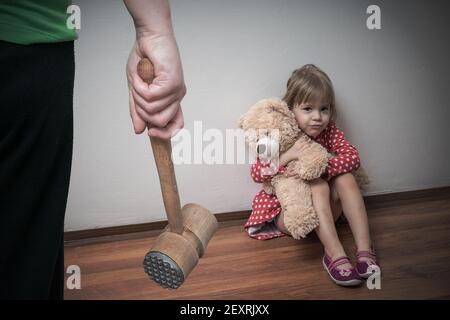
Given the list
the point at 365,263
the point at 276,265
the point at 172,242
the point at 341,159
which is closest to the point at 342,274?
the point at 365,263

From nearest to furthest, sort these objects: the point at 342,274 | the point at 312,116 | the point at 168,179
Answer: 1. the point at 168,179
2. the point at 342,274
3. the point at 312,116

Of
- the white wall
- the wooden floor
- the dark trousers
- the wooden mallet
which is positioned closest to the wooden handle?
the wooden mallet

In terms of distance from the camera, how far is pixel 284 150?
179 centimetres

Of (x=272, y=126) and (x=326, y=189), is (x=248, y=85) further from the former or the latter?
(x=326, y=189)

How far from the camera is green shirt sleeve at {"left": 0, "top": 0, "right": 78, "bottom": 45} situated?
1.74 ft

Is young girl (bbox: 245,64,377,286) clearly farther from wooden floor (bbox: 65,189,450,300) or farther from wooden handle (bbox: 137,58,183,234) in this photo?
wooden handle (bbox: 137,58,183,234)

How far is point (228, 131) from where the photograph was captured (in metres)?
1.94

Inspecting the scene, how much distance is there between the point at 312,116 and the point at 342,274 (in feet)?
1.87

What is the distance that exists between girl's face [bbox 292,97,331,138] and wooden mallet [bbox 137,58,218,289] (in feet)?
3.09

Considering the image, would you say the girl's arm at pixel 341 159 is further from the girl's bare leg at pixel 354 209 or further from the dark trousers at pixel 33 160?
the dark trousers at pixel 33 160

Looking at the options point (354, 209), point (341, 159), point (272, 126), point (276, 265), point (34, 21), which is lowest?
point (276, 265)

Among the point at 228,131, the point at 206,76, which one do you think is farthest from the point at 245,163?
the point at 206,76

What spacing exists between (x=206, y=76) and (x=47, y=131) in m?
1.33
